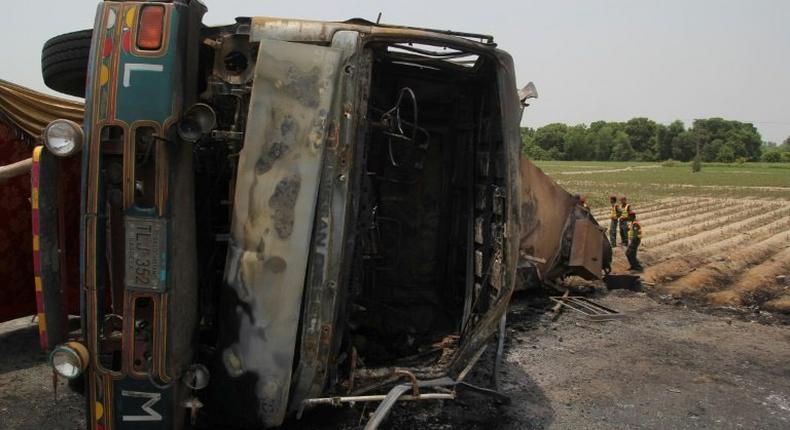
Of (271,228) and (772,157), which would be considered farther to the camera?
(772,157)

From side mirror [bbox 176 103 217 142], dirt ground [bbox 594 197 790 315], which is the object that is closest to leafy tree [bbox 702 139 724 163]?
dirt ground [bbox 594 197 790 315]

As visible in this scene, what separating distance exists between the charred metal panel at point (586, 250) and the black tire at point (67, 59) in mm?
5161

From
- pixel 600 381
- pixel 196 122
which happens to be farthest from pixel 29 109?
pixel 600 381

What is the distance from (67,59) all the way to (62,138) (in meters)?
1.19

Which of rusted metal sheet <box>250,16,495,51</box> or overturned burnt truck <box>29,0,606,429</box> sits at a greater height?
rusted metal sheet <box>250,16,495,51</box>

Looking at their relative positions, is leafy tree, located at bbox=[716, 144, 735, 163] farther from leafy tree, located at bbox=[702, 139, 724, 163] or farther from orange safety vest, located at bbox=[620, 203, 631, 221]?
orange safety vest, located at bbox=[620, 203, 631, 221]

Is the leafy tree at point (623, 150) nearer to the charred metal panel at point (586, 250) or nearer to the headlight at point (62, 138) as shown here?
the charred metal panel at point (586, 250)

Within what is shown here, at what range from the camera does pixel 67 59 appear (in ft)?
11.1

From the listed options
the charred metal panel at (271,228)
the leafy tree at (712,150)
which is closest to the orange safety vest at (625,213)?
the charred metal panel at (271,228)

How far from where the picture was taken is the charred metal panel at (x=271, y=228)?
8.71 feet

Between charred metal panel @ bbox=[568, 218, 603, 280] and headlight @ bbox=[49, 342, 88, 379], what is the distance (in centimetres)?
544

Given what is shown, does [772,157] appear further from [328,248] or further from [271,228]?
[271,228]

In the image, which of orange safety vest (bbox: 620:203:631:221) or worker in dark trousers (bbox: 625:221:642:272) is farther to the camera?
orange safety vest (bbox: 620:203:631:221)

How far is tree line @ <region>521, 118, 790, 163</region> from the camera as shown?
263 ft
